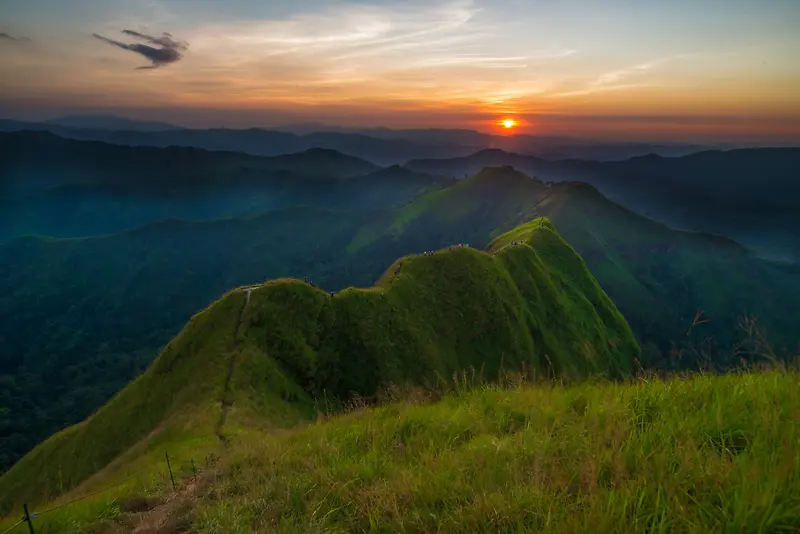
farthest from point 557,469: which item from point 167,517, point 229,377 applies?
point 229,377

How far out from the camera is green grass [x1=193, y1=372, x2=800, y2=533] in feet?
9.29

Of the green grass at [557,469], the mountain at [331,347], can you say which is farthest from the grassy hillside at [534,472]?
the mountain at [331,347]

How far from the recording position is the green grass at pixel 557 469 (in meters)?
2.83

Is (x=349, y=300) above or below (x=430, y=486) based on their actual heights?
below

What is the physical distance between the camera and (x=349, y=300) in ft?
188

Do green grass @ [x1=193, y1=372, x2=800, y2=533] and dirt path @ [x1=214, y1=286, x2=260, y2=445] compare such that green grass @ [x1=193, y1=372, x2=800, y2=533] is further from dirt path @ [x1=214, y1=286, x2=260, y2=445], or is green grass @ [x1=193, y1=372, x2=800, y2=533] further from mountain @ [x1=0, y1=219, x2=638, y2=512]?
dirt path @ [x1=214, y1=286, x2=260, y2=445]

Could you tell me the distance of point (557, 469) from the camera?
141 inches

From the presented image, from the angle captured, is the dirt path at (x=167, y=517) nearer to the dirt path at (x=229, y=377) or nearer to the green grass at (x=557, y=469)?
the green grass at (x=557, y=469)

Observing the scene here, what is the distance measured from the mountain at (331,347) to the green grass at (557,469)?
973 cm

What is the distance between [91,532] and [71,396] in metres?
189

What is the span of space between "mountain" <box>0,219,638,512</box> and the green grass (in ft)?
31.9

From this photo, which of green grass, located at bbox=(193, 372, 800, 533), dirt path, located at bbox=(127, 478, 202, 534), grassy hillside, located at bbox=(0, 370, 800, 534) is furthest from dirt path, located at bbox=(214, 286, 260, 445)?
green grass, located at bbox=(193, 372, 800, 533)

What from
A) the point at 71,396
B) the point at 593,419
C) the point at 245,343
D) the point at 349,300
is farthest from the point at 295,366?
the point at 71,396

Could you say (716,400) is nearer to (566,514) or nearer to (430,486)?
(566,514)
